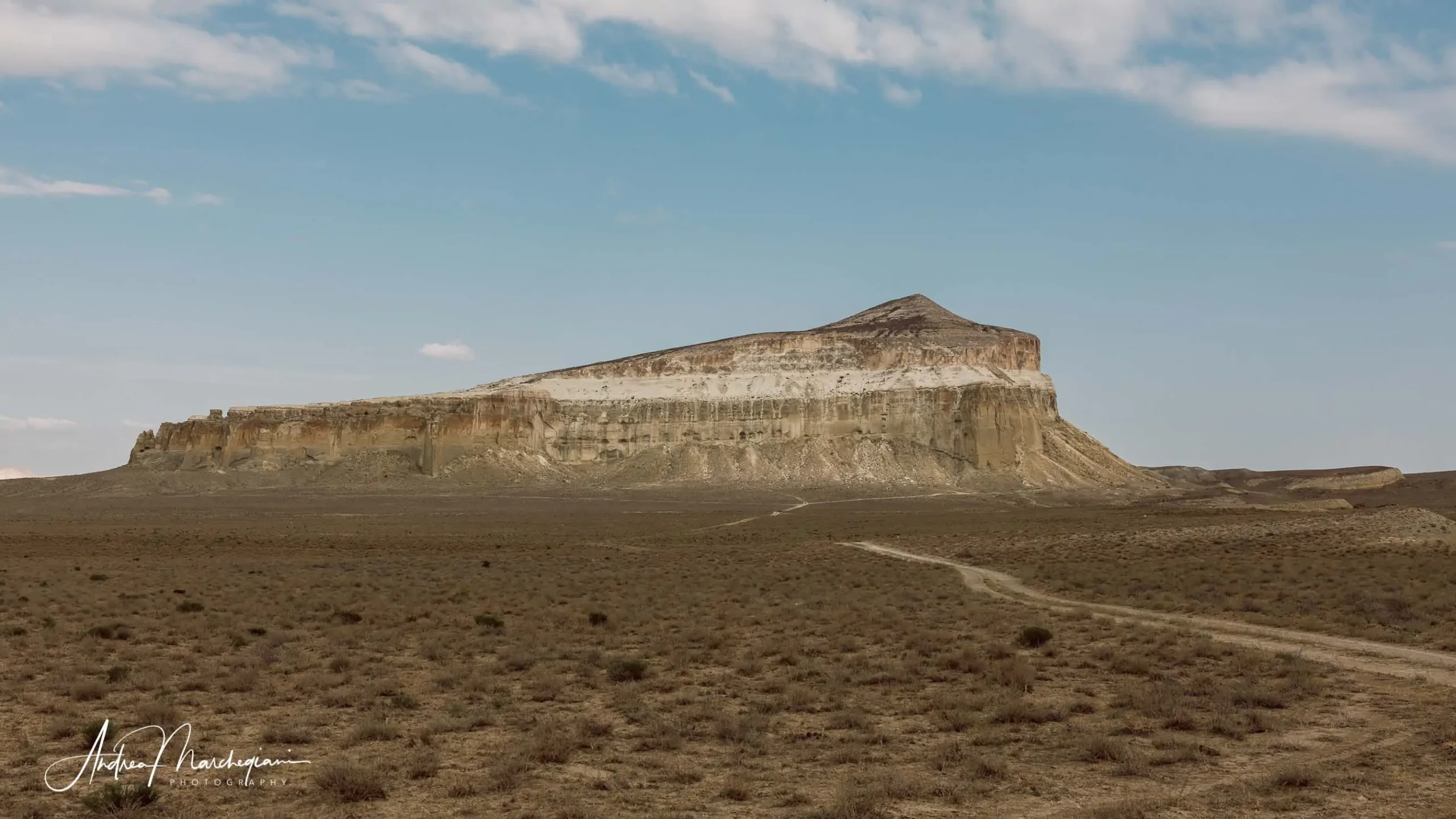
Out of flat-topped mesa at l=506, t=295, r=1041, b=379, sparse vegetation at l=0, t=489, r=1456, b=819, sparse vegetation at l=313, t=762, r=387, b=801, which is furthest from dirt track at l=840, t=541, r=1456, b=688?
flat-topped mesa at l=506, t=295, r=1041, b=379

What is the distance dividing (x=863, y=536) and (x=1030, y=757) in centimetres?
3777

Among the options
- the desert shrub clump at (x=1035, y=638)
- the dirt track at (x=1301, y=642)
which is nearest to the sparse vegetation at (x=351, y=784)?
the desert shrub clump at (x=1035, y=638)

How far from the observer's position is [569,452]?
106875 mm

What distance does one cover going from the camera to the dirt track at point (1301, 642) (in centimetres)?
1356

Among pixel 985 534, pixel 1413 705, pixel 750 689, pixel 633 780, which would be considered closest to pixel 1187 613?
pixel 1413 705

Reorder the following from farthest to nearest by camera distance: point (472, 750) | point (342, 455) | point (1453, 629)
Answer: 1. point (342, 455)
2. point (1453, 629)
3. point (472, 750)

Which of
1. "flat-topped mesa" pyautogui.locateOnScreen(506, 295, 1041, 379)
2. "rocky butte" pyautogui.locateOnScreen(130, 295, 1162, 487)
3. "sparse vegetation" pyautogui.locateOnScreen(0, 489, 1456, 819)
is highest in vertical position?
"flat-topped mesa" pyautogui.locateOnScreen(506, 295, 1041, 379)

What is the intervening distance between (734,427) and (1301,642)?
289ft

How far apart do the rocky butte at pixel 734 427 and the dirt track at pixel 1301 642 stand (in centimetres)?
7045

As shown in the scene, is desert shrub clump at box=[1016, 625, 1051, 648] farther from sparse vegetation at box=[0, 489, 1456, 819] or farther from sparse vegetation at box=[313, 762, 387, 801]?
sparse vegetation at box=[313, 762, 387, 801]

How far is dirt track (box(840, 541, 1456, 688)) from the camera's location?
13562mm

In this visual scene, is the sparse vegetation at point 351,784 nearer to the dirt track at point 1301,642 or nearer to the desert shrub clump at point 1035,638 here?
the desert shrub clump at point 1035,638

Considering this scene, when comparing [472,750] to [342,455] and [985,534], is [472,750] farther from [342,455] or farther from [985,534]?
[342,455]

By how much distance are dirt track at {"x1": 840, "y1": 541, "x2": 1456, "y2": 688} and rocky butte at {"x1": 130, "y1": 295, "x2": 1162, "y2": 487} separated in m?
70.5
